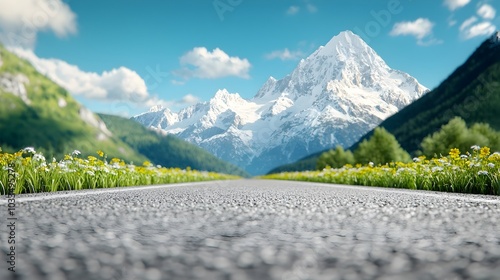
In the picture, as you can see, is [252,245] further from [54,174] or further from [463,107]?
[463,107]

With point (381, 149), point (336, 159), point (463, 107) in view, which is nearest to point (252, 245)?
point (381, 149)

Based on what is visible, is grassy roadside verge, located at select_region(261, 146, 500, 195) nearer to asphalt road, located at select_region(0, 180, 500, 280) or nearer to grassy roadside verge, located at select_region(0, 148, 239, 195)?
asphalt road, located at select_region(0, 180, 500, 280)

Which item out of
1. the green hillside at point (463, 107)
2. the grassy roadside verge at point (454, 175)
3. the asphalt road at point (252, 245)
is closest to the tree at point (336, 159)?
the grassy roadside verge at point (454, 175)

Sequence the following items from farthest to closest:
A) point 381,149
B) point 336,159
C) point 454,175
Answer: point 336,159 < point 381,149 < point 454,175

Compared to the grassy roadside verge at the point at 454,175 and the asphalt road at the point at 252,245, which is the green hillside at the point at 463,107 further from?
the asphalt road at the point at 252,245

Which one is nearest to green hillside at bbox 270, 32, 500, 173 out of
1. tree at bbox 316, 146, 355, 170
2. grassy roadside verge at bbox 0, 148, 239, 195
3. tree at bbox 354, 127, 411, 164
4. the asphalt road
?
tree at bbox 316, 146, 355, 170

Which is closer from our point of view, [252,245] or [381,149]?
[252,245]

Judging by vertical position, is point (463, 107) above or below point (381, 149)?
above

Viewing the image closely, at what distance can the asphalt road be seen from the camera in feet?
8.43

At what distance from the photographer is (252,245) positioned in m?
3.47

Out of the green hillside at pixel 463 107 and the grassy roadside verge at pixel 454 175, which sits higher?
the green hillside at pixel 463 107

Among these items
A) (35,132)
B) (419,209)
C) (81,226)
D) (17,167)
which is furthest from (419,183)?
(35,132)

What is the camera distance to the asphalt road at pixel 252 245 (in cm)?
257

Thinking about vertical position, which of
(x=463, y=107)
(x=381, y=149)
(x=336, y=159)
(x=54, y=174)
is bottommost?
(x=54, y=174)
